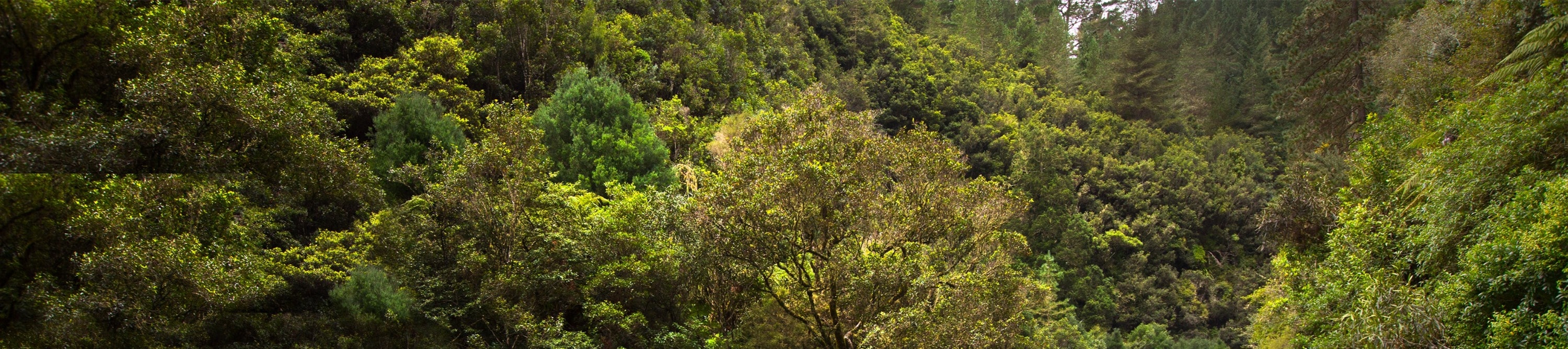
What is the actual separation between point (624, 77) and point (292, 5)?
9.43m

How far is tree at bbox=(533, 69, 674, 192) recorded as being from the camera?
68.6ft

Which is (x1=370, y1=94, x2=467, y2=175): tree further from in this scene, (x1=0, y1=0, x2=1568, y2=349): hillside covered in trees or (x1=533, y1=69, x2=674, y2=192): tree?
(x1=533, y1=69, x2=674, y2=192): tree

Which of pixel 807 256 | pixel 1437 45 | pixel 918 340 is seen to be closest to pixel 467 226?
pixel 807 256

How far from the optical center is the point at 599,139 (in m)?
21.3

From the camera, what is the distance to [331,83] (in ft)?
69.6

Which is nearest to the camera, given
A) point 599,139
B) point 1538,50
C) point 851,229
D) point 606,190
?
point 1538,50

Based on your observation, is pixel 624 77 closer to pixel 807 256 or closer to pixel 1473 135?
pixel 807 256

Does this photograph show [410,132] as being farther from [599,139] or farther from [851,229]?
[851,229]

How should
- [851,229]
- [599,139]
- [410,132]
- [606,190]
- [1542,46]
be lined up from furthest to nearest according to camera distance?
1. [599,139]
2. [410,132]
3. [606,190]
4. [851,229]
5. [1542,46]

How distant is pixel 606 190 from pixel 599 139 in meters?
2.61

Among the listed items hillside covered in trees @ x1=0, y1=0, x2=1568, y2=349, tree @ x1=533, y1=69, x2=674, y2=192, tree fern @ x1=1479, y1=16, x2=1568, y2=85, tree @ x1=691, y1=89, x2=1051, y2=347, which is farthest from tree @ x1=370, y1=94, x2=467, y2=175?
tree fern @ x1=1479, y1=16, x2=1568, y2=85

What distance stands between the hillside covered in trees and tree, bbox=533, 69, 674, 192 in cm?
9

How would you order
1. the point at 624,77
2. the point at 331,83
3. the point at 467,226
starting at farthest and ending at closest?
1. the point at 624,77
2. the point at 331,83
3. the point at 467,226

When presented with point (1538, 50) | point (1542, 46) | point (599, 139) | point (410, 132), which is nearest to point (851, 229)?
point (599, 139)
